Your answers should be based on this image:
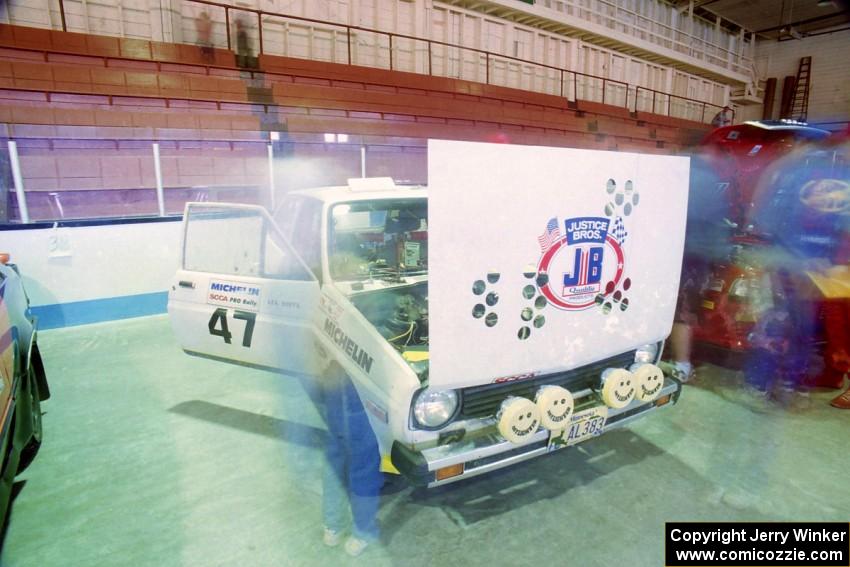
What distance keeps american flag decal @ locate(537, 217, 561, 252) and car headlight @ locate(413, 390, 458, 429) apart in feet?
2.62

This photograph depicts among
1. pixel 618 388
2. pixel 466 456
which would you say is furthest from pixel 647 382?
pixel 466 456

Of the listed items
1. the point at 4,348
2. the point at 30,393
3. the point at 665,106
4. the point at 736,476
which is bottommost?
the point at 736,476

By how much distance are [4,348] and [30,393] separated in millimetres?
741

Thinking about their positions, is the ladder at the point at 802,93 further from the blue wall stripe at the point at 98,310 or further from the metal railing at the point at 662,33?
the blue wall stripe at the point at 98,310

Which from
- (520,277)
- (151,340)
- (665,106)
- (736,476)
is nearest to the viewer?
(520,277)

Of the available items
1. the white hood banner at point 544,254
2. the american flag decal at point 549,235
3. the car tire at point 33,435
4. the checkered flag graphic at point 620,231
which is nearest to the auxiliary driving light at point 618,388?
the white hood banner at point 544,254

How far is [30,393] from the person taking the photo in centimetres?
289

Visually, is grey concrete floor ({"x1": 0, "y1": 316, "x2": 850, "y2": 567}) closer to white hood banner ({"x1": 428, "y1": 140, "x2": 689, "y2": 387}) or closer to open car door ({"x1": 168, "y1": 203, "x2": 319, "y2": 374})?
open car door ({"x1": 168, "y1": 203, "x2": 319, "y2": 374})

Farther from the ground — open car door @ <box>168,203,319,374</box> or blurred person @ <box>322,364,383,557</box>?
open car door @ <box>168,203,319,374</box>

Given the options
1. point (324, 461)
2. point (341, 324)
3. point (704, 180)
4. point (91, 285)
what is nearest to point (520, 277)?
point (341, 324)

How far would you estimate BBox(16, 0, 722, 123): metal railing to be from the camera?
10.8 m

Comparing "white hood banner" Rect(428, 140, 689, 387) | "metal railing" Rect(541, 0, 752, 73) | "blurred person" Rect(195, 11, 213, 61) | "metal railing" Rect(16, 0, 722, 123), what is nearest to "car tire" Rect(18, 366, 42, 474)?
"white hood banner" Rect(428, 140, 689, 387)

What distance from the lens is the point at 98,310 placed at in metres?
5.91

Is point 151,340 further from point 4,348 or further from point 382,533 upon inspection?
point 382,533
